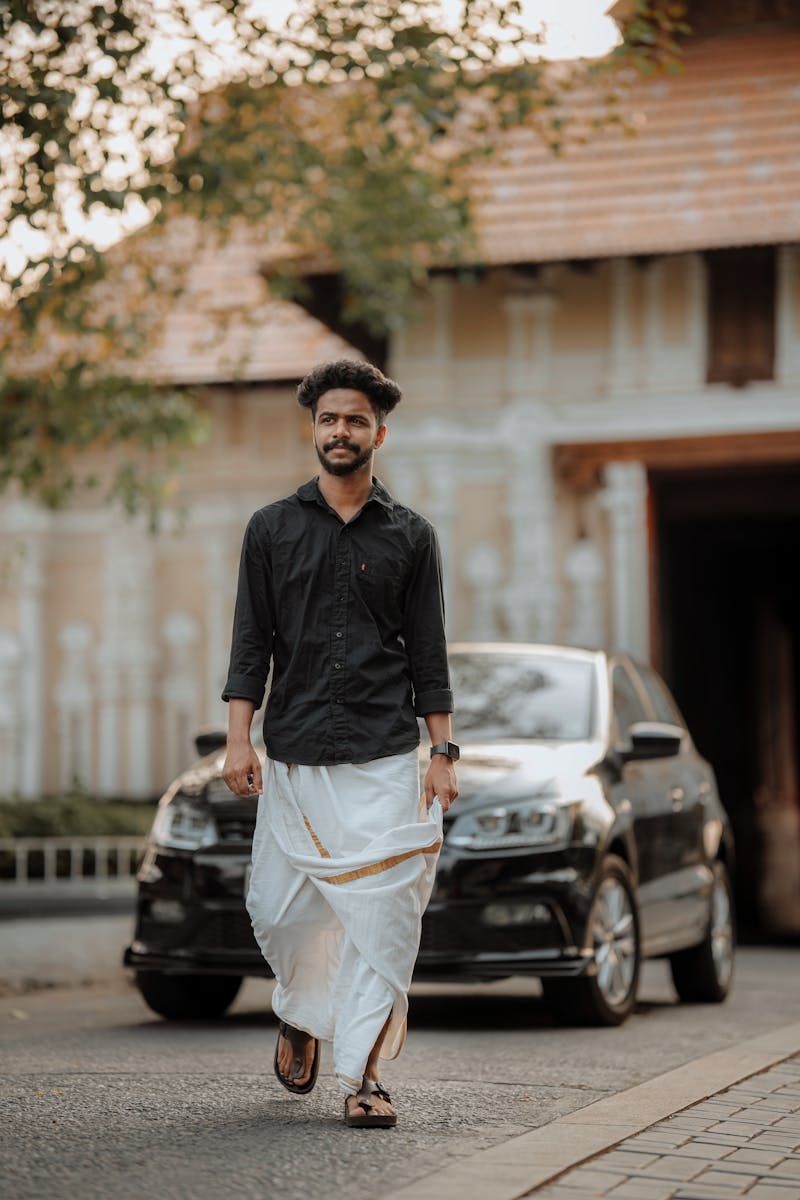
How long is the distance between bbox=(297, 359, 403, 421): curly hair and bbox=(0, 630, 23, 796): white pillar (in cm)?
1788

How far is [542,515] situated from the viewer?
20.6m

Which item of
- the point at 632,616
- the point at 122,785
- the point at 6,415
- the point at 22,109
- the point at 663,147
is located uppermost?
the point at 663,147

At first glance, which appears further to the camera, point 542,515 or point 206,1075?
point 542,515

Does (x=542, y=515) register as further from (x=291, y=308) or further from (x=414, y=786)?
(x=414, y=786)

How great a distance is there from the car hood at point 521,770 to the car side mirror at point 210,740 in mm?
1046

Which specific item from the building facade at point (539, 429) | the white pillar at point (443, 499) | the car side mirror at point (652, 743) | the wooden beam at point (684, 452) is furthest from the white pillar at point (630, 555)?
the car side mirror at point (652, 743)

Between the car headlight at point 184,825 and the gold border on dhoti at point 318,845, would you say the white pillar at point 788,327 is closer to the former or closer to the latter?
the car headlight at point 184,825

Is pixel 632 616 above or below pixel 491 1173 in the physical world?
above

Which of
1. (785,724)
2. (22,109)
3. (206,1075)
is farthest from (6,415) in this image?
(785,724)

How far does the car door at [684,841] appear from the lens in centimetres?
964

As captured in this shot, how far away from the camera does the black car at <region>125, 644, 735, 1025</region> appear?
8227mm

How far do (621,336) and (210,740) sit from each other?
12292 mm

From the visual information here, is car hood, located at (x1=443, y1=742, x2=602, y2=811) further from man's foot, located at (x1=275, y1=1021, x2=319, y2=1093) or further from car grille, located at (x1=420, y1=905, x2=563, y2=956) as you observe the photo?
man's foot, located at (x1=275, y1=1021, x2=319, y2=1093)

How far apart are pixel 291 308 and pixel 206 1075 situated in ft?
52.8
